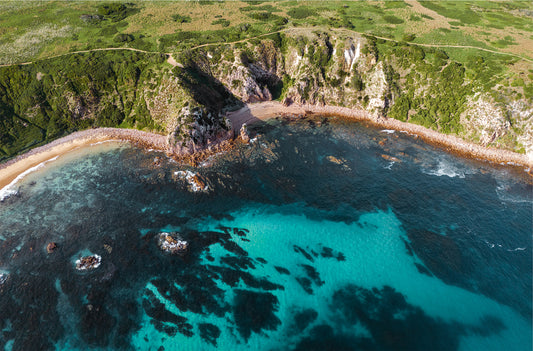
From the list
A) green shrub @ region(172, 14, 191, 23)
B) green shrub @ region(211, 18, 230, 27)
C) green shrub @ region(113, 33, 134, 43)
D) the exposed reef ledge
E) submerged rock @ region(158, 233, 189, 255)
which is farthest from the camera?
green shrub @ region(172, 14, 191, 23)

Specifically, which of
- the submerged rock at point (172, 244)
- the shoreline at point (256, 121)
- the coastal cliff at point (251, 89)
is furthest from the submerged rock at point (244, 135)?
the submerged rock at point (172, 244)

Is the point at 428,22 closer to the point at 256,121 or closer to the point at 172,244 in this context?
the point at 256,121

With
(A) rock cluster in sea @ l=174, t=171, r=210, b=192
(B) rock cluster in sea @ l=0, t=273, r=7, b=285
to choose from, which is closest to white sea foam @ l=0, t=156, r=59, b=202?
(B) rock cluster in sea @ l=0, t=273, r=7, b=285

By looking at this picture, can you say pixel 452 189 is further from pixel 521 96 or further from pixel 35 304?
pixel 35 304

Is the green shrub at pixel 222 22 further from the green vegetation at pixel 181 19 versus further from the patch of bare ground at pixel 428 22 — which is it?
the patch of bare ground at pixel 428 22

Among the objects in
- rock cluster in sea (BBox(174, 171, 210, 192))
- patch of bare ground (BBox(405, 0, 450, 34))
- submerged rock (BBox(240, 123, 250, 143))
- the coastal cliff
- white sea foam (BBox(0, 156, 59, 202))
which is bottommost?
rock cluster in sea (BBox(174, 171, 210, 192))

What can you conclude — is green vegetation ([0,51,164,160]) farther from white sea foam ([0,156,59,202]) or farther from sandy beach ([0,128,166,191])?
white sea foam ([0,156,59,202])
